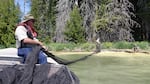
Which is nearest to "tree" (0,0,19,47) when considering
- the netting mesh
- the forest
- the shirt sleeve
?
the forest

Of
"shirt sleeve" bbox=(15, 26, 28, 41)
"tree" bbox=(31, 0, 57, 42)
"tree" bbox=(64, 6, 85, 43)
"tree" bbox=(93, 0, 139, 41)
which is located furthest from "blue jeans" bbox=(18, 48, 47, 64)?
"tree" bbox=(31, 0, 57, 42)

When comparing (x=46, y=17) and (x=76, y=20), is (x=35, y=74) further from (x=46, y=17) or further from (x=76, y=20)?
(x=46, y=17)

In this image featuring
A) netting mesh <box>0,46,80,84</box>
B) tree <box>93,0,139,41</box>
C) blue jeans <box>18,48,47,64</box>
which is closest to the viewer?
netting mesh <box>0,46,80,84</box>

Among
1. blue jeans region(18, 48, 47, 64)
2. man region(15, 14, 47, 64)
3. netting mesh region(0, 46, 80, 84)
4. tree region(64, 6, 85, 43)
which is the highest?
tree region(64, 6, 85, 43)

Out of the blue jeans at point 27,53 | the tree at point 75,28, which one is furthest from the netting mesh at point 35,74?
the tree at point 75,28

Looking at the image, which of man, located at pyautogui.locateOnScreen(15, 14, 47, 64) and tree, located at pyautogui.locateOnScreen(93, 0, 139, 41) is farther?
tree, located at pyautogui.locateOnScreen(93, 0, 139, 41)

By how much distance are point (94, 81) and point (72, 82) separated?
5.02 meters

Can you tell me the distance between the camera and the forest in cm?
2778

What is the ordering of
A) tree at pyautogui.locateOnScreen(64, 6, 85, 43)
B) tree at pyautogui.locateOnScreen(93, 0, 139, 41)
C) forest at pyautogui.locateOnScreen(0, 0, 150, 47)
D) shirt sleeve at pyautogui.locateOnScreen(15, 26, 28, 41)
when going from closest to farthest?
shirt sleeve at pyautogui.locateOnScreen(15, 26, 28, 41) → tree at pyautogui.locateOnScreen(64, 6, 85, 43) → forest at pyautogui.locateOnScreen(0, 0, 150, 47) → tree at pyautogui.locateOnScreen(93, 0, 139, 41)

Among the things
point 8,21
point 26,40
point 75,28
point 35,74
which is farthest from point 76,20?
point 35,74

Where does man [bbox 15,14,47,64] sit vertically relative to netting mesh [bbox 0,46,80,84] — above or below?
above

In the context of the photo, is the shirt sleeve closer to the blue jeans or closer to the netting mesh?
the blue jeans

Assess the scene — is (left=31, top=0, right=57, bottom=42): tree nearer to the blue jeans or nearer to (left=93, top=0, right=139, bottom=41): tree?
(left=93, top=0, right=139, bottom=41): tree

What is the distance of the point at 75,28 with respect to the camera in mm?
27812
